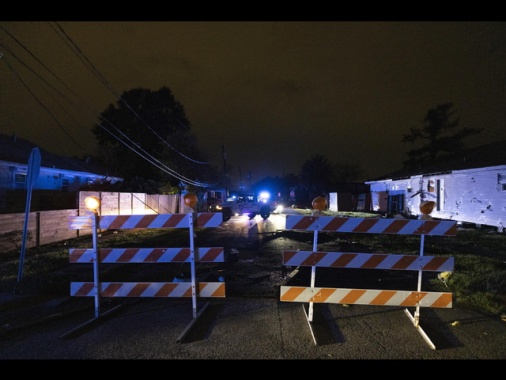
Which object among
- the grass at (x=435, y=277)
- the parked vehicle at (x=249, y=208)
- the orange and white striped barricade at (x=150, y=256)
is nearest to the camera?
the orange and white striped barricade at (x=150, y=256)

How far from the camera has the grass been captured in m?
5.62

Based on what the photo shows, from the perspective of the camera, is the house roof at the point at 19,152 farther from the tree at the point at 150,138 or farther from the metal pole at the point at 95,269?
the metal pole at the point at 95,269

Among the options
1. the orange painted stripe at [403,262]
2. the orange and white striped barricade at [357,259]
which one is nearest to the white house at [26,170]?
the orange and white striped barricade at [357,259]

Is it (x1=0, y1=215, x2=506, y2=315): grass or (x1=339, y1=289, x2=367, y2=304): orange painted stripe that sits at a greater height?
(x1=339, y1=289, x2=367, y2=304): orange painted stripe

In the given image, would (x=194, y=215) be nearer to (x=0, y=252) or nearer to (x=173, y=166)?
(x=0, y=252)

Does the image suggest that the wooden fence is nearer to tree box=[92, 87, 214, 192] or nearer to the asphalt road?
the asphalt road

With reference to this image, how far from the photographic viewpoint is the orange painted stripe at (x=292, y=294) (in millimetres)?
4293

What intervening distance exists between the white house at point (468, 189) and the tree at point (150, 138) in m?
23.1

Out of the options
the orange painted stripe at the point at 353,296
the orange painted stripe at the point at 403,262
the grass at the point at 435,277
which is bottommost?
the grass at the point at 435,277

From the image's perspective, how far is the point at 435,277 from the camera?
22.4ft

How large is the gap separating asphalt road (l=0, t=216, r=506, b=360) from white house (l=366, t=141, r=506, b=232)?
38.7 ft

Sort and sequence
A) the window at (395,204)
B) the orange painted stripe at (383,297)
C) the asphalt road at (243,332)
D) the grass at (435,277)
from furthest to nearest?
the window at (395,204) → the grass at (435,277) → the orange painted stripe at (383,297) → the asphalt road at (243,332)

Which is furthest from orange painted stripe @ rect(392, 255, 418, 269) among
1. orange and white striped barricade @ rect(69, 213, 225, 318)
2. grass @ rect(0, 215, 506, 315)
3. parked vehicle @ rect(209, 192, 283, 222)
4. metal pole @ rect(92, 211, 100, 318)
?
parked vehicle @ rect(209, 192, 283, 222)
